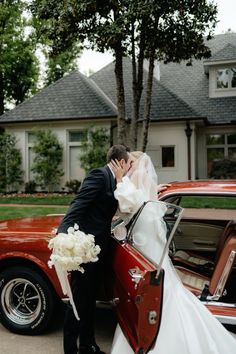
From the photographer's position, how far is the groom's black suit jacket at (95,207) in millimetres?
3309

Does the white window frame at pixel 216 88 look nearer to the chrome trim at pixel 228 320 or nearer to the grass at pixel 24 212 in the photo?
the grass at pixel 24 212

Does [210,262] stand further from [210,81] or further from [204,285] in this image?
[210,81]

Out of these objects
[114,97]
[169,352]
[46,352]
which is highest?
[114,97]

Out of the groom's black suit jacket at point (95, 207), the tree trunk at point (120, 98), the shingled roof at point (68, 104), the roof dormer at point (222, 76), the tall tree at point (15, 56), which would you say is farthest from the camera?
the tall tree at point (15, 56)

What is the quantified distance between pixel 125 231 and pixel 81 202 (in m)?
0.46

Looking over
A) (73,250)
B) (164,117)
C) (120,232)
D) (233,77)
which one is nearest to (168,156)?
(164,117)

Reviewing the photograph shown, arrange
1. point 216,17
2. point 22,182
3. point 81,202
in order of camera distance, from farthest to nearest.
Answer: point 22,182, point 216,17, point 81,202

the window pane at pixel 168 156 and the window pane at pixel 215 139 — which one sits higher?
the window pane at pixel 215 139

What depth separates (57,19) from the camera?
14195mm

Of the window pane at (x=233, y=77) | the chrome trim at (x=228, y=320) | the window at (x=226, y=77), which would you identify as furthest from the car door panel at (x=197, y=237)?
the window pane at (x=233, y=77)

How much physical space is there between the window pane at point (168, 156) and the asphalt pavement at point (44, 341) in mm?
14085

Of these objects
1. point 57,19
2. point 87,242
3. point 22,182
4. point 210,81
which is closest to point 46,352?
point 87,242

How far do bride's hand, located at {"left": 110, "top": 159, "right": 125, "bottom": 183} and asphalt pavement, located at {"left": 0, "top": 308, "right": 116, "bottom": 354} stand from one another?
1.70m

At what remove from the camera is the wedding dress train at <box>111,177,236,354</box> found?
2787mm
